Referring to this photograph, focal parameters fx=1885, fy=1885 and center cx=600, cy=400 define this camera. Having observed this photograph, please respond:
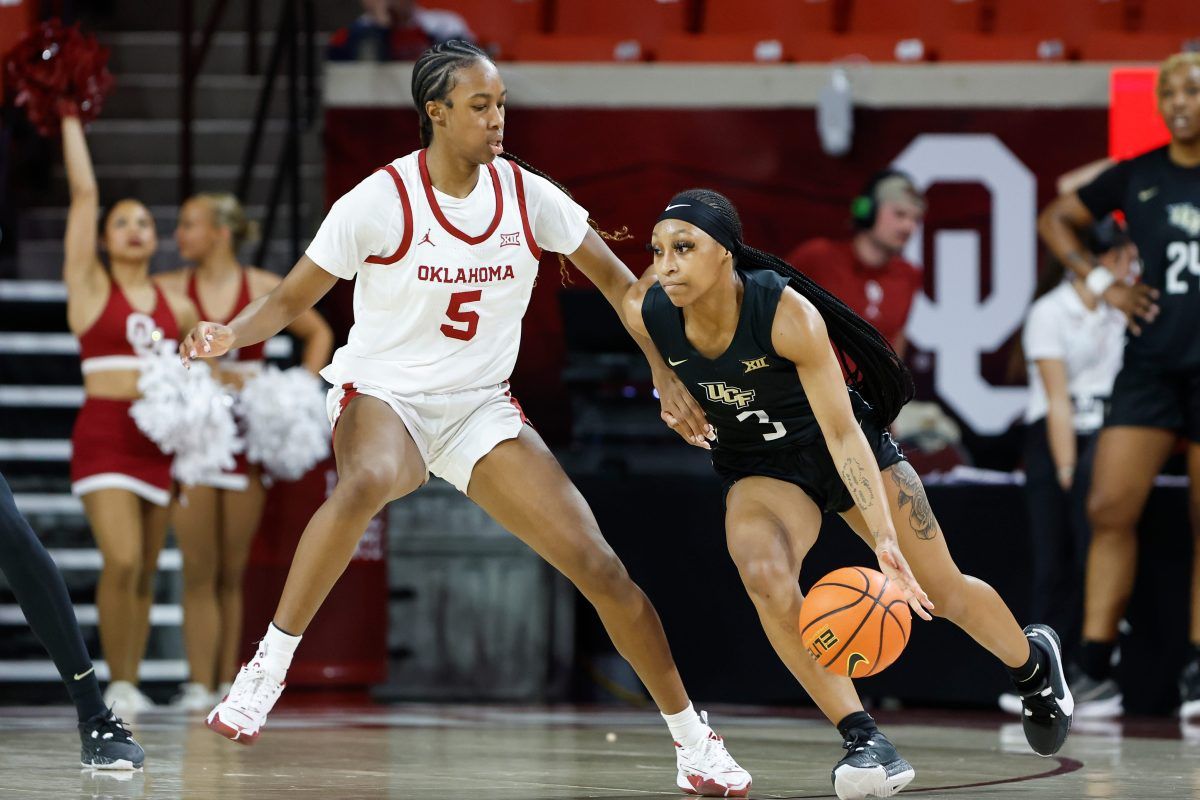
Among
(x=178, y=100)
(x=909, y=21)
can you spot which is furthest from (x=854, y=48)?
(x=178, y=100)

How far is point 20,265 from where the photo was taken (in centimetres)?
1061

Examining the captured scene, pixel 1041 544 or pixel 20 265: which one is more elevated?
→ pixel 20 265

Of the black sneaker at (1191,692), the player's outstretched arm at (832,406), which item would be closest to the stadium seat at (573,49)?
the black sneaker at (1191,692)

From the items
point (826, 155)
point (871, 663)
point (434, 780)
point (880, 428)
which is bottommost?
point (434, 780)

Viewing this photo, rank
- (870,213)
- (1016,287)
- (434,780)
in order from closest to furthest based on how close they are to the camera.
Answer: (434,780), (870,213), (1016,287)

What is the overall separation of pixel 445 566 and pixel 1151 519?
3.36 meters

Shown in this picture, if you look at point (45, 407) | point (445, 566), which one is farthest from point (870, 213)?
point (45, 407)

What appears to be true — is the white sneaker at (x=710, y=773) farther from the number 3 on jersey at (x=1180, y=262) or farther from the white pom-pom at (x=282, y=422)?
the white pom-pom at (x=282, y=422)

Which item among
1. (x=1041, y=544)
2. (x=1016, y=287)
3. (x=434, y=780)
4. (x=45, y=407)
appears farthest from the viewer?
(x=1016, y=287)

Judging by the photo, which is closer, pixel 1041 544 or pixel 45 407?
pixel 1041 544

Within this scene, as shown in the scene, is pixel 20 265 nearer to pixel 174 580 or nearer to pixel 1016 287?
pixel 174 580

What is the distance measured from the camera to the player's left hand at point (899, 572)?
186 inches

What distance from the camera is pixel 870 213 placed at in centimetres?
924

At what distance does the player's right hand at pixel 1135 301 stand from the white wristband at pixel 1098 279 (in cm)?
37
